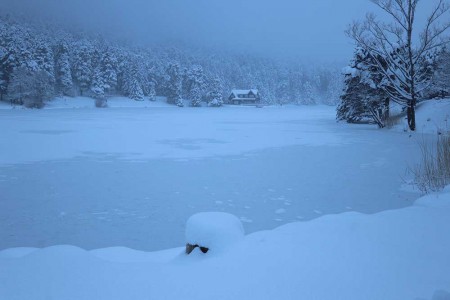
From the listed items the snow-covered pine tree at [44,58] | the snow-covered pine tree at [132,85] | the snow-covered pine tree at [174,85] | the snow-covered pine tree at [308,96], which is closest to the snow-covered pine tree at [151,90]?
the snow-covered pine tree at [132,85]

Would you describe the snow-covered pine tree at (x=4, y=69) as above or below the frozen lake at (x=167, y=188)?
above

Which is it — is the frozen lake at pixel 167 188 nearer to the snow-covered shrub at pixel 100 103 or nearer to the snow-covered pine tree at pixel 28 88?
the snow-covered pine tree at pixel 28 88

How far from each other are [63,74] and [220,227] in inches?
2613

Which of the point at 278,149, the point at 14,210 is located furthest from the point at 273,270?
the point at 278,149

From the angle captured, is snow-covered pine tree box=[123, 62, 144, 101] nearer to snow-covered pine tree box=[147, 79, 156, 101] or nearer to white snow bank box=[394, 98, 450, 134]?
snow-covered pine tree box=[147, 79, 156, 101]

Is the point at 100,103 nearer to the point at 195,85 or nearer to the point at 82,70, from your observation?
the point at 82,70

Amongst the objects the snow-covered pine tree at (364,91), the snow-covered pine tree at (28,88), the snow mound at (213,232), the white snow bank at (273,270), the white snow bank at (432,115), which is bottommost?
the white snow bank at (273,270)

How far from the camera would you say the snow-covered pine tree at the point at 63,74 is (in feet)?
190

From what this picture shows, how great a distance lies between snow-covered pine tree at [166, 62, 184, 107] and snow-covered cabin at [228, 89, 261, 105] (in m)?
17.0

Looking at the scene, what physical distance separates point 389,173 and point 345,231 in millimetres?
5908

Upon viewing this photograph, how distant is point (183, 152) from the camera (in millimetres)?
11320

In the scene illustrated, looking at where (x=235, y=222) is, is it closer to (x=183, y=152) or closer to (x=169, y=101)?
(x=183, y=152)

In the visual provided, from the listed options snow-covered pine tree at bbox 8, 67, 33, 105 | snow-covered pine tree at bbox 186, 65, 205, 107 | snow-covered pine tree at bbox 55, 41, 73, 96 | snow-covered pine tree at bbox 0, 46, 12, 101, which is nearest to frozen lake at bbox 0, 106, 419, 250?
snow-covered pine tree at bbox 8, 67, 33, 105

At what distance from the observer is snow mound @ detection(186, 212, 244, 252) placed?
2646 mm
